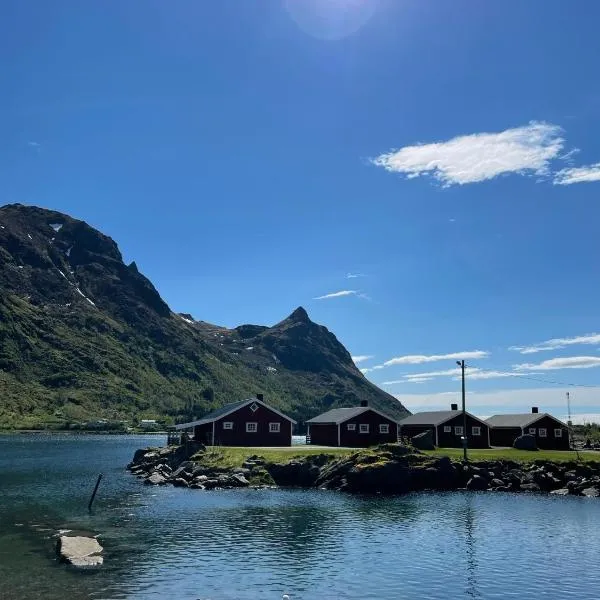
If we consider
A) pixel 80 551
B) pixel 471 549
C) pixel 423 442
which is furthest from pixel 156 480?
pixel 471 549

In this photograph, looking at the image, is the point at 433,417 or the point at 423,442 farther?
the point at 433,417

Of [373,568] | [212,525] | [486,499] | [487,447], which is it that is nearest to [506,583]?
[373,568]

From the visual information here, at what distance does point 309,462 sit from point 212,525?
91.8ft

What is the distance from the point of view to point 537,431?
316 ft

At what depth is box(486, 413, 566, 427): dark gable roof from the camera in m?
96.8

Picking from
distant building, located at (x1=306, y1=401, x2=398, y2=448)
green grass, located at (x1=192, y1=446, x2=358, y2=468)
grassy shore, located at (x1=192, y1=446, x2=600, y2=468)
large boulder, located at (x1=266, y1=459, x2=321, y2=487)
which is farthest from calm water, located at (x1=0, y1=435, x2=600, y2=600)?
distant building, located at (x1=306, y1=401, x2=398, y2=448)

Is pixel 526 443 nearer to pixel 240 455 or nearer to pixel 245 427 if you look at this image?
pixel 245 427

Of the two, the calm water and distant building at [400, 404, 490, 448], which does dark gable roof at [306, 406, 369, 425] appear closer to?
distant building at [400, 404, 490, 448]

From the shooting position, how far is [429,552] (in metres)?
36.6

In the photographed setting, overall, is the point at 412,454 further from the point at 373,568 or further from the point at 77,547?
the point at 77,547

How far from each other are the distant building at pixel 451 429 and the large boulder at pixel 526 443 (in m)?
6.33

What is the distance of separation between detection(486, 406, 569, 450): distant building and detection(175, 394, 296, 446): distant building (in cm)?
3213

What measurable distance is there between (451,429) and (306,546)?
199 ft

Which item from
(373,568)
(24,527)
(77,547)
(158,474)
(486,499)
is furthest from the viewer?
(158,474)
